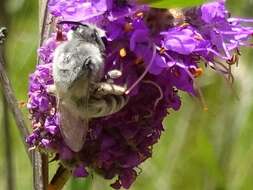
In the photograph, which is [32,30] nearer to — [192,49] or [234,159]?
[234,159]

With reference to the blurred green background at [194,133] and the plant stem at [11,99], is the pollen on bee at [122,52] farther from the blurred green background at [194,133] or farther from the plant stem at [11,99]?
the blurred green background at [194,133]

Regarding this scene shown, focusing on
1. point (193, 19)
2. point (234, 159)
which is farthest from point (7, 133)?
point (234, 159)

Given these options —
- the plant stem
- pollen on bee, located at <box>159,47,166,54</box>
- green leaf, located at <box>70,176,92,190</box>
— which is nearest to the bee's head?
pollen on bee, located at <box>159,47,166,54</box>

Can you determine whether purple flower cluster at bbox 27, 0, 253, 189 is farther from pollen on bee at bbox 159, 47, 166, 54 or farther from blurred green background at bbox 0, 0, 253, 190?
blurred green background at bbox 0, 0, 253, 190

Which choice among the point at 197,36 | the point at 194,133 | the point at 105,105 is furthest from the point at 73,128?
the point at 194,133

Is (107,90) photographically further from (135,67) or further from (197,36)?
(197,36)

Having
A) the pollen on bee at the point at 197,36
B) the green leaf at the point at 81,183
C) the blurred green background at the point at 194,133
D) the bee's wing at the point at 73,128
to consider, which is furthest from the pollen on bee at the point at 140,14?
the blurred green background at the point at 194,133
